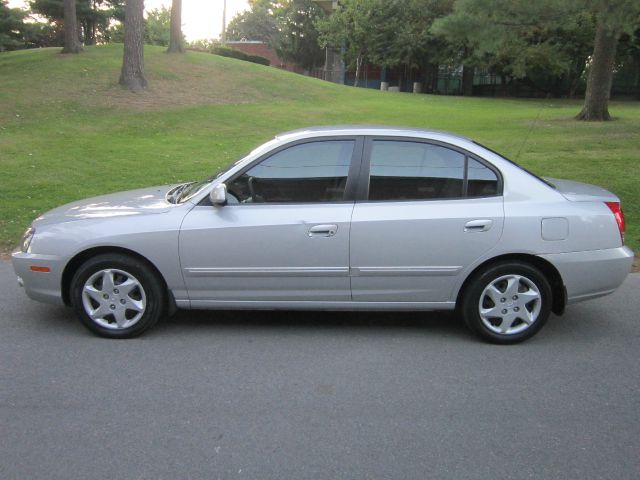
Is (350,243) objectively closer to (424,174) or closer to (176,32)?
(424,174)

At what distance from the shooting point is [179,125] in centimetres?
1752

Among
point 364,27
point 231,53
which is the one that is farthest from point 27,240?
point 231,53

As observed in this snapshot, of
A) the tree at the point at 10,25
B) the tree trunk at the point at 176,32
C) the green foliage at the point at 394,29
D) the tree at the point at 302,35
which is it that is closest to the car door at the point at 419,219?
the tree trunk at the point at 176,32

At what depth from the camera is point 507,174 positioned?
4.76m

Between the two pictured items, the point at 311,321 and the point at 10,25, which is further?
the point at 10,25

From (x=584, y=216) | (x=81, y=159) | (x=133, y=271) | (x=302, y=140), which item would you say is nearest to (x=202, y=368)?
(x=133, y=271)

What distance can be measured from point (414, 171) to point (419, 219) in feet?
1.38

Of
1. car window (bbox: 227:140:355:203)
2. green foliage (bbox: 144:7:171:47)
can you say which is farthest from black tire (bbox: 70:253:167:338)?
green foliage (bbox: 144:7:171:47)

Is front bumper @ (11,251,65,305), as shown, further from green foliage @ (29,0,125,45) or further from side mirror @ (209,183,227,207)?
green foliage @ (29,0,125,45)

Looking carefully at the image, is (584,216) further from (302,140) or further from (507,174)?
(302,140)

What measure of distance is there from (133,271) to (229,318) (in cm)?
97

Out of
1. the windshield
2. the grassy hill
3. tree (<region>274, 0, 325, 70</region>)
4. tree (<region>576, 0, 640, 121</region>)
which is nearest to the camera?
the windshield

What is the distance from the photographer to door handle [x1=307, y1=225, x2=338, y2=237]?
4586 mm

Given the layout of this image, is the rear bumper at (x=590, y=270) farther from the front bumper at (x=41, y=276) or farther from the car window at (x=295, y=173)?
the front bumper at (x=41, y=276)
